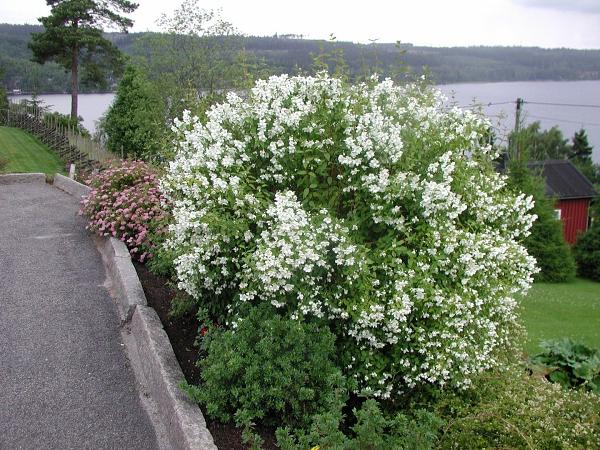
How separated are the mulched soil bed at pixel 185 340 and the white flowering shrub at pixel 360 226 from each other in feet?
1.94

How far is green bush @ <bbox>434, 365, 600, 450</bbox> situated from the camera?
4539mm

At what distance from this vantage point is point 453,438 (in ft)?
15.5

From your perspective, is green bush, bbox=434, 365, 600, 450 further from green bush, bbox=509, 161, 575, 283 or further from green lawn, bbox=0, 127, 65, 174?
green bush, bbox=509, 161, 575, 283

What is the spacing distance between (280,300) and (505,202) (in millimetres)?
2449

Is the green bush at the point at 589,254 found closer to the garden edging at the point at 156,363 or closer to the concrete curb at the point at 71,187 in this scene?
the concrete curb at the point at 71,187

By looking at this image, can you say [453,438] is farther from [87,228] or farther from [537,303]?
[537,303]

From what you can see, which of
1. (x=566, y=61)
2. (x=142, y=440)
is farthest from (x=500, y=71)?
(x=142, y=440)

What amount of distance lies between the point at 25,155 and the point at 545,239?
21.7 meters

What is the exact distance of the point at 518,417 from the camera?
4824 mm

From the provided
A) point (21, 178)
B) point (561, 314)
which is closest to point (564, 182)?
point (561, 314)

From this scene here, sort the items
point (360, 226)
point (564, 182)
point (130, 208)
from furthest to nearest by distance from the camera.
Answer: point (564, 182) → point (130, 208) → point (360, 226)

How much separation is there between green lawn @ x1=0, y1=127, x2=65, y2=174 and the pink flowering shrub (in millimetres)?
10363

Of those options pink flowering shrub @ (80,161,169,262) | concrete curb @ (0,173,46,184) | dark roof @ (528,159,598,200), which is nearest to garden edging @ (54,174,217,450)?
pink flowering shrub @ (80,161,169,262)

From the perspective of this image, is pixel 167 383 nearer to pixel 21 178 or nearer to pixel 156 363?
pixel 156 363
